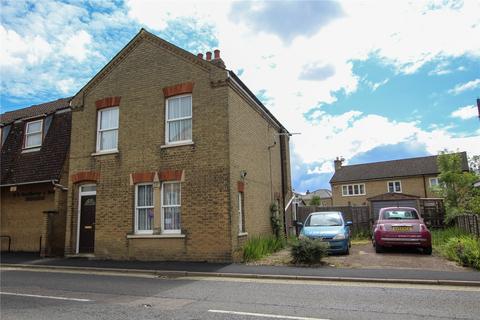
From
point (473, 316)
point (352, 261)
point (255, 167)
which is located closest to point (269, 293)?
point (473, 316)

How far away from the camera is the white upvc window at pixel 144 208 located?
1355 cm

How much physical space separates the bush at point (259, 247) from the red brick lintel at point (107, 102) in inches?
300

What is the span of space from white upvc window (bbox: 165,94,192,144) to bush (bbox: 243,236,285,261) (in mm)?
4400

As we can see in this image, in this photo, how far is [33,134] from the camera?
17.8 meters

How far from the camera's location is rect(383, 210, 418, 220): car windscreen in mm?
13898

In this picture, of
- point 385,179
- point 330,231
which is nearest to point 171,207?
point 330,231

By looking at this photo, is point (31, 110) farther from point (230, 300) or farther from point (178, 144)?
point (230, 300)

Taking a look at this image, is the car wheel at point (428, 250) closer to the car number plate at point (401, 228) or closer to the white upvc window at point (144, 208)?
the car number plate at point (401, 228)

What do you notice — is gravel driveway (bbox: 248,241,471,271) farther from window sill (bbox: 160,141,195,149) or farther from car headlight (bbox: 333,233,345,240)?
window sill (bbox: 160,141,195,149)

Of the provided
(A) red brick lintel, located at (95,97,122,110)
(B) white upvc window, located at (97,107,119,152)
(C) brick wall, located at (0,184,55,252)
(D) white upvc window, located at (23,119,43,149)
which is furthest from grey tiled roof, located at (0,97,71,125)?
(B) white upvc window, located at (97,107,119,152)

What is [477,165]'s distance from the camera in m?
24.6

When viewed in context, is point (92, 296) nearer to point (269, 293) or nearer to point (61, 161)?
point (269, 293)

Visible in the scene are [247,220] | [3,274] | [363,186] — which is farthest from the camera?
[363,186]

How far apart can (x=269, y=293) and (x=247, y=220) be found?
619 cm
